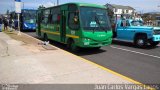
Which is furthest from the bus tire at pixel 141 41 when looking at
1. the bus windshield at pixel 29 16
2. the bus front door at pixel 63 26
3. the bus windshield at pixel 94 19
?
the bus windshield at pixel 29 16

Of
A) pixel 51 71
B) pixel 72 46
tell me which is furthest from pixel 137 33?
pixel 51 71

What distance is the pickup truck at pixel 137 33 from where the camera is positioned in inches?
614

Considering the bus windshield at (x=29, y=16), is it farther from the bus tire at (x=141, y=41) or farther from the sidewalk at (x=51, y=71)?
the sidewalk at (x=51, y=71)

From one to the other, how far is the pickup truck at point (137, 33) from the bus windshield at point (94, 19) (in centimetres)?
342

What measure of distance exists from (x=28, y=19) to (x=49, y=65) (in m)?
24.5

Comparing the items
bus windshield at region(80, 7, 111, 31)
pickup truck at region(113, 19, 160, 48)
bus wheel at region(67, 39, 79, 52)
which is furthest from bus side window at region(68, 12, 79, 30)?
pickup truck at region(113, 19, 160, 48)

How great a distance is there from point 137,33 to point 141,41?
67 cm

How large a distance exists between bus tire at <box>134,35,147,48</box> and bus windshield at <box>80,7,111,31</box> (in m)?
3.53

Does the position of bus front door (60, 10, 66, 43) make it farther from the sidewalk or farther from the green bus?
the sidewalk

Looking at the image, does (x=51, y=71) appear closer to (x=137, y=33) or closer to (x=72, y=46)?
(x=72, y=46)

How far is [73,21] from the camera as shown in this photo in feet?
45.3

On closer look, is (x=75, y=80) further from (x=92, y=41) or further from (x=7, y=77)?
(x=92, y=41)

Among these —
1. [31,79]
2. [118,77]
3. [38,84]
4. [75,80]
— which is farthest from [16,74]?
[118,77]

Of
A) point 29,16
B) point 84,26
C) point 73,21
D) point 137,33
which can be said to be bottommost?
point 137,33
